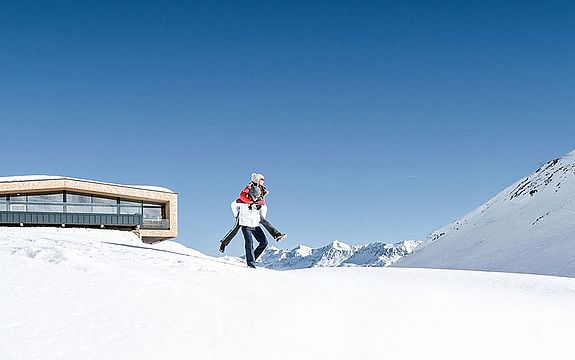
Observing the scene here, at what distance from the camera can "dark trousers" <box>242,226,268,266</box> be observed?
13086 mm

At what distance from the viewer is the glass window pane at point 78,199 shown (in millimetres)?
36188

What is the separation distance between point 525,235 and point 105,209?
25.0 meters

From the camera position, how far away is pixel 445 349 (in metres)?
6.73

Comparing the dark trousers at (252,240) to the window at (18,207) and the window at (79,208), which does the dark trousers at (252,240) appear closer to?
the window at (79,208)

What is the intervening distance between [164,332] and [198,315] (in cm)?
77

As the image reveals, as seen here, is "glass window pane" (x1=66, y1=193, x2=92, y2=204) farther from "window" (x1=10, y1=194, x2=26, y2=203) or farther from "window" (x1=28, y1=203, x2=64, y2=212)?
"window" (x1=10, y1=194, x2=26, y2=203)

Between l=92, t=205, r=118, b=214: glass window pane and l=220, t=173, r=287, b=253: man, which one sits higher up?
l=92, t=205, r=118, b=214: glass window pane

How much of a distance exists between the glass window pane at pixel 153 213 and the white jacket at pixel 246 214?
25.8 m

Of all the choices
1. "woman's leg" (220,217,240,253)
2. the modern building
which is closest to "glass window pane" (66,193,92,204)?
the modern building

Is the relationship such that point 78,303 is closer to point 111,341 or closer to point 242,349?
point 111,341

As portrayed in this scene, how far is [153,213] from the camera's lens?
127 feet

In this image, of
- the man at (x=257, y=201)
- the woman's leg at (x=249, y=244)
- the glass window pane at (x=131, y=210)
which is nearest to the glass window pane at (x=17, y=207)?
the glass window pane at (x=131, y=210)

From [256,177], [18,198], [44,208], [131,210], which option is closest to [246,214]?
[256,177]

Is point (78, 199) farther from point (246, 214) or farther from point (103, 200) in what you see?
point (246, 214)
